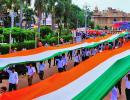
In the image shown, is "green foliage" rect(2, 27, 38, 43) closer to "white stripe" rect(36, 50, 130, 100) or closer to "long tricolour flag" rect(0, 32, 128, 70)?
"long tricolour flag" rect(0, 32, 128, 70)

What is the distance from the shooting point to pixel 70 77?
1270 centimetres

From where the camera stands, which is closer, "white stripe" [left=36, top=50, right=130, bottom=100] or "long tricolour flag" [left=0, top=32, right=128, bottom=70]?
"white stripe" [left=36, top=50, right=130, bottom=100]

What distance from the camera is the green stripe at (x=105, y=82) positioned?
990cm

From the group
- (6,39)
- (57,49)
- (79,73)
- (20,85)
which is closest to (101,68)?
(79,73)

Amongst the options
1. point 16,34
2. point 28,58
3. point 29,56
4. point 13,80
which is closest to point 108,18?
point 16,34

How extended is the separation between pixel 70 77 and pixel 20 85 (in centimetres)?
771

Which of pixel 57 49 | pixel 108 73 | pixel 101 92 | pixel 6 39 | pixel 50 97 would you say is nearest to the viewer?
pixel 101 92

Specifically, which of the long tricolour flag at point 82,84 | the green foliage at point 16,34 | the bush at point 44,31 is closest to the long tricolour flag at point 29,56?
the long tricolour flag at point 82,84

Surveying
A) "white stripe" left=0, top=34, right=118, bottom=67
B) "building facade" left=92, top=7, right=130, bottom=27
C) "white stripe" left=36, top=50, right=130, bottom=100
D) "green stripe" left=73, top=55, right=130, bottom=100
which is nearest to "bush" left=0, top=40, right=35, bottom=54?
"white stripe" left=0, top=34, right=118, bottom=67

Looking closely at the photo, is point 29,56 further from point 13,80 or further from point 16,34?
point 16,34

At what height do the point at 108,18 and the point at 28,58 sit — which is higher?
the point at 28,58

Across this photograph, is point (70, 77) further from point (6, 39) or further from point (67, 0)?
point (67, 0)

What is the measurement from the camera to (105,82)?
10.9 m

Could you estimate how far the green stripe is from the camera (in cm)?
990
